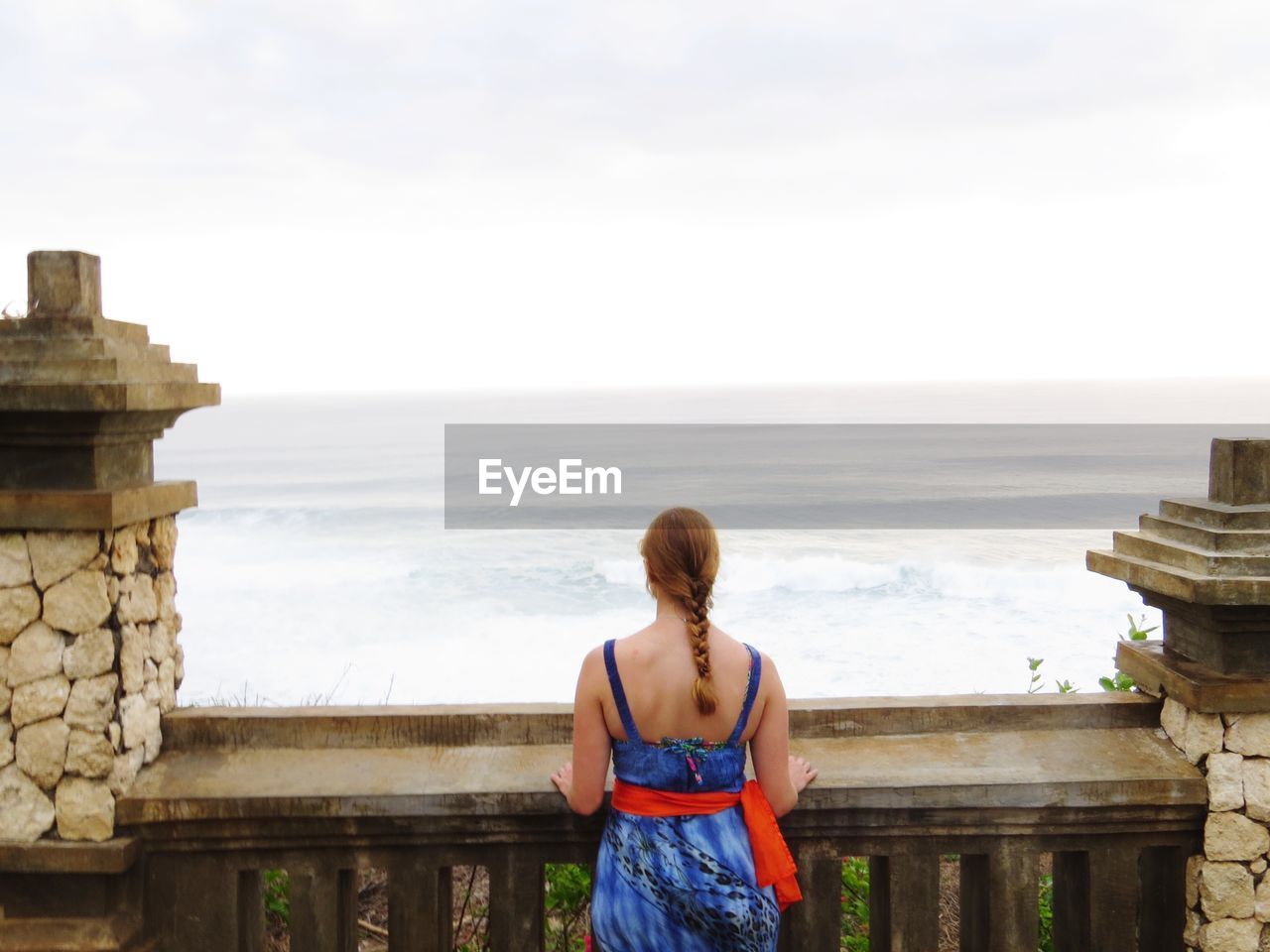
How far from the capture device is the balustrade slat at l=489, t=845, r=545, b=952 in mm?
3037

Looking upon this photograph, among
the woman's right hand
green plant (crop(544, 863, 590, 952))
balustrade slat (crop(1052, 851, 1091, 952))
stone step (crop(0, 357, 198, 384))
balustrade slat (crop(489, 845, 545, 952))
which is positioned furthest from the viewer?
green plant (crop(544, 863, 590, 952))

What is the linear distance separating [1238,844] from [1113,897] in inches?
15.2

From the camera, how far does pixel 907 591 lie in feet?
85.6

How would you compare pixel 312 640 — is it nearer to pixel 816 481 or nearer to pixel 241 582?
pixel 241 582

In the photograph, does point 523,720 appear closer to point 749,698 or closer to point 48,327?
point 749,698

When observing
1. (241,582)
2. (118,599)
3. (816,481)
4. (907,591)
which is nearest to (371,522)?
(241,582)

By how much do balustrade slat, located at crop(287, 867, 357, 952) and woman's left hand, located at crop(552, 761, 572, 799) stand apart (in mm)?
721

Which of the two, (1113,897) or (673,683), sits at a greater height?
(673,683)

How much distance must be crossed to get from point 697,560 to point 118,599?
166cm

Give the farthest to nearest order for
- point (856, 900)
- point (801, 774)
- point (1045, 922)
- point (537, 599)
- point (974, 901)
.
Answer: point (537, 599) < point (856, 900) < point (1045, 922) < point (974, 901) < point (801, 774)

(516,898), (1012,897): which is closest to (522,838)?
(516,898)

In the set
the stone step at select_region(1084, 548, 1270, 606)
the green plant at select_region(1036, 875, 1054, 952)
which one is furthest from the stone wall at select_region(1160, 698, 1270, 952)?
the green plant at select_region(1036, 875, 1054, 952)

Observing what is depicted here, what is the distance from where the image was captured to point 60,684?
2887 mm

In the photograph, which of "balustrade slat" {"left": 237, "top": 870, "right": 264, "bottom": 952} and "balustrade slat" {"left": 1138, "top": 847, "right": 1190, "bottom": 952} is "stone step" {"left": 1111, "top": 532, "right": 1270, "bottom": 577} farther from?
"balustrade slat" {"left": 237, "top": 870, "right": 264, "bottom": 952}
